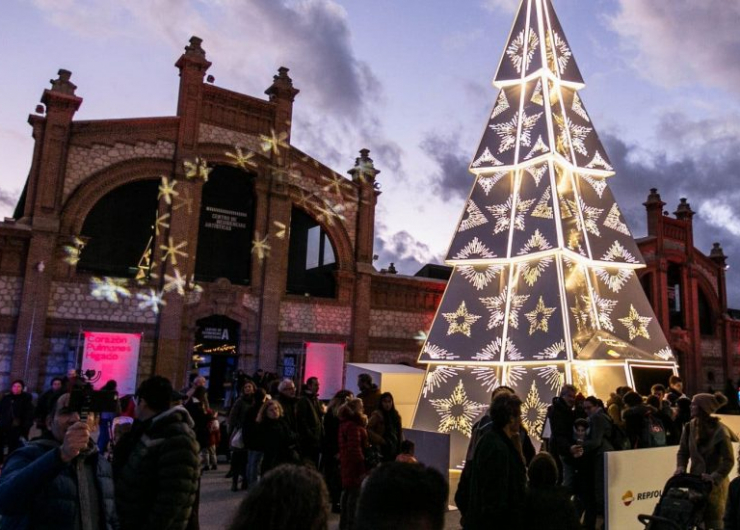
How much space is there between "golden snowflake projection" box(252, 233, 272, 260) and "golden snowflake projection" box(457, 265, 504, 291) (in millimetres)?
9957

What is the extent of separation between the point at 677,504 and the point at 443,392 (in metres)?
6.03

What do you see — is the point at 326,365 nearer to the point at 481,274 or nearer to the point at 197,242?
the point at 197,242

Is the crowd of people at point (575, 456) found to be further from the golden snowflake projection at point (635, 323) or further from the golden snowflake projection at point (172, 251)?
the golden snowflake projection at point (172, 251)

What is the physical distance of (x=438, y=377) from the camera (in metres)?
10.9

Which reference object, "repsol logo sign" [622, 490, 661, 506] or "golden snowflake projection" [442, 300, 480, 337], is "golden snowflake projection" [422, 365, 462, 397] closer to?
"golden snowflake projection" [442, 300, 480, 337]

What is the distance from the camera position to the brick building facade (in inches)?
656

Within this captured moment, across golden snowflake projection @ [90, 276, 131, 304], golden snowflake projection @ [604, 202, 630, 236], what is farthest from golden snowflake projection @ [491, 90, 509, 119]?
golden snowflake projection @ [90, 276, 131, 304]

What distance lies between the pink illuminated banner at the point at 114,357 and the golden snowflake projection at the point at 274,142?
7670 millimetres

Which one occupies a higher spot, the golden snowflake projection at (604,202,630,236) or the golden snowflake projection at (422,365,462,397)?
the golden snowflake projection at (604,202,630,236)

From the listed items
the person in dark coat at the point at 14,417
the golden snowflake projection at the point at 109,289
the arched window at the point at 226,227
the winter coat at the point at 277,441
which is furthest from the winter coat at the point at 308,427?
the arched window at the point at 226,227

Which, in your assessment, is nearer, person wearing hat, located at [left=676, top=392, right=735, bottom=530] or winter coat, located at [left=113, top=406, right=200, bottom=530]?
winter coat, located at [left=113, top=406, right=200, bottom=530]

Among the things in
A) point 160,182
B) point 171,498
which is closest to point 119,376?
point 160,182

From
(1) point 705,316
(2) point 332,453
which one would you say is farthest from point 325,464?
(1) point 705,316

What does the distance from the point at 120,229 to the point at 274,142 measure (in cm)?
597
